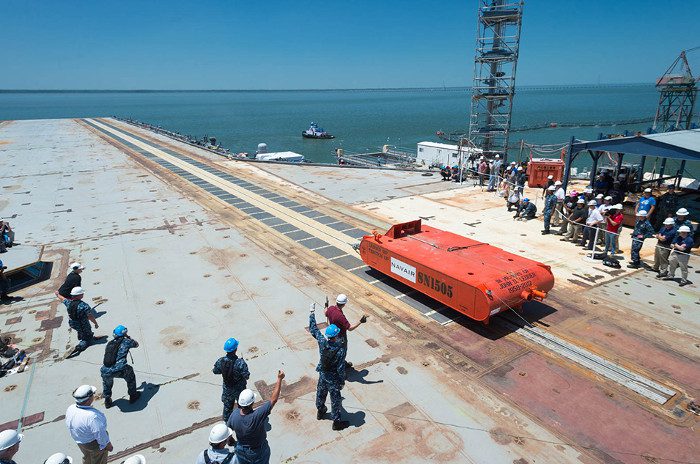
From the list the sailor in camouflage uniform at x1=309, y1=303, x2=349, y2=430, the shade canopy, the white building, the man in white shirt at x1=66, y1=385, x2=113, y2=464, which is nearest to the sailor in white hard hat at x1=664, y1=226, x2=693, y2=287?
the shade canopy

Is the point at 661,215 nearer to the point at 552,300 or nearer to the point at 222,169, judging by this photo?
the point at 552,300

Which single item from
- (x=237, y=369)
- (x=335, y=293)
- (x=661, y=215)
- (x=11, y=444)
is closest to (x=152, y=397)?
(x=237, y=369)

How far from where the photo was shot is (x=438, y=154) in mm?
36656

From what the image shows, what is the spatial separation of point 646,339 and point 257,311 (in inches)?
310

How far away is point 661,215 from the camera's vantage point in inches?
559

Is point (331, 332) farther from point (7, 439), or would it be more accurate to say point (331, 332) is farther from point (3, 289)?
point (3, 289)

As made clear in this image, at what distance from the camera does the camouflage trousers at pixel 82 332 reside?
7.76m

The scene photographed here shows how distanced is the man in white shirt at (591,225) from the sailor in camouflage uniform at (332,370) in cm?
940

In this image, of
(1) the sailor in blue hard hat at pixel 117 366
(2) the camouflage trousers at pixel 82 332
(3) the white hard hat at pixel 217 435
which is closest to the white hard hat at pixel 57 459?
(3) the white hard hat at pixel 217 435

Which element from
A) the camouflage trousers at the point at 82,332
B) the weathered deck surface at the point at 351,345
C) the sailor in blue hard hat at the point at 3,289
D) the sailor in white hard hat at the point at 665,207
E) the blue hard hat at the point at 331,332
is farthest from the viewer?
the sailor in white hard hat at the point at 665,207

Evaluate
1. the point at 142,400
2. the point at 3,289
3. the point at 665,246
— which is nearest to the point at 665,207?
the point at 665,246

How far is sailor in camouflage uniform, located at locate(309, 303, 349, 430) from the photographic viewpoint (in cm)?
570

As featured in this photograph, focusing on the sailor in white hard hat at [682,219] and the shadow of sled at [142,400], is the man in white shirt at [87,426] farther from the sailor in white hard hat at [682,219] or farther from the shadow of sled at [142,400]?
the sailor in white hard hat at [682,219]

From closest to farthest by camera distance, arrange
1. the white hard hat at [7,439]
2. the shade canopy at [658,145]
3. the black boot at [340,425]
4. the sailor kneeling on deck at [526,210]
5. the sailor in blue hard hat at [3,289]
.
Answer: the white hard hat at [7,439] → the black boot at [340,425] → the sailor in blue hard hat at [3,289] → the shade canopy at [658,145] → the sailor kneeling on deck at [526,210]
